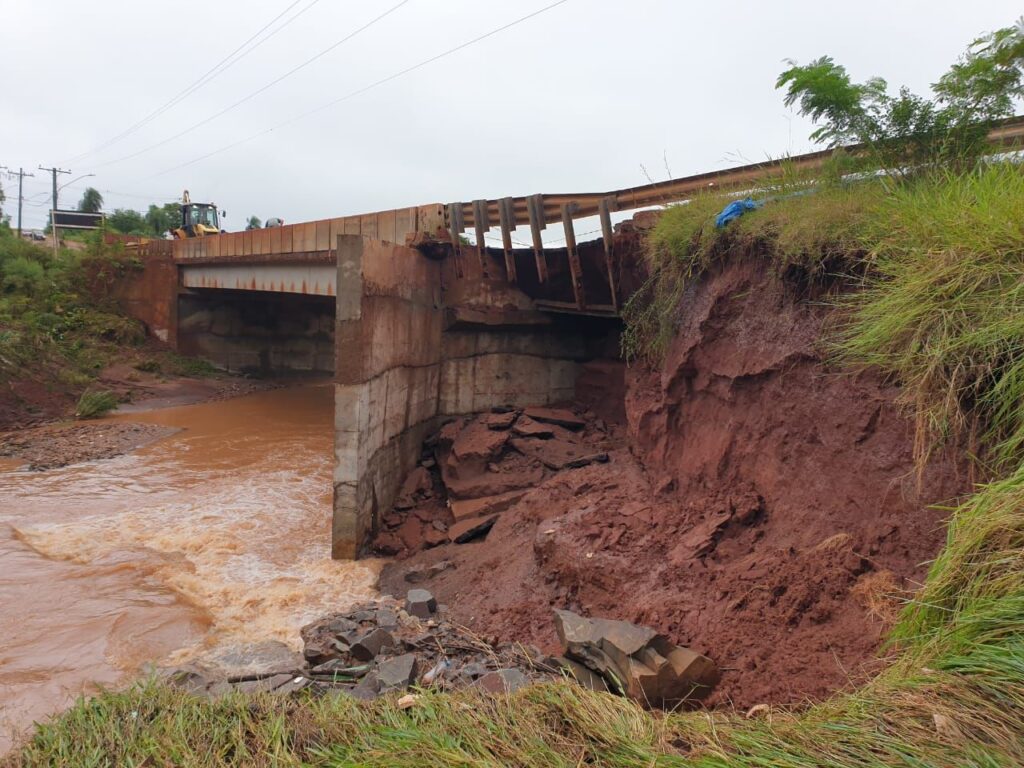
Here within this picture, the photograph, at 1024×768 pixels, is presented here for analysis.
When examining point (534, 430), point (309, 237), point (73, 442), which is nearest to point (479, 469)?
point (534, 430)

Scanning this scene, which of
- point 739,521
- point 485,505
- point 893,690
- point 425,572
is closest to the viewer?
point 893,690

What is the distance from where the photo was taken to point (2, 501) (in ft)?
37.8

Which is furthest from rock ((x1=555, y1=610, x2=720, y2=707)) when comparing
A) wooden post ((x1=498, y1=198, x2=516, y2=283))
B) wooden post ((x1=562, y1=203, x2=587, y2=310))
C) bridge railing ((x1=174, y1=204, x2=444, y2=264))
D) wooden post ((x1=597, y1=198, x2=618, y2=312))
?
bridge railing ((x1=174, y1=204, x2=444, y2=264))

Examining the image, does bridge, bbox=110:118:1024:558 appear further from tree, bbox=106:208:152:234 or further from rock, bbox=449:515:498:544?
tree, bbox=106:208:152:234

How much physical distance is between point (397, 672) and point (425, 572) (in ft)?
9.89

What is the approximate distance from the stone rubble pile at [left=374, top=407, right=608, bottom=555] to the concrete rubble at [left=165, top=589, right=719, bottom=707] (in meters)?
2.25

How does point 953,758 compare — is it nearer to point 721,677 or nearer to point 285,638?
point 721,677

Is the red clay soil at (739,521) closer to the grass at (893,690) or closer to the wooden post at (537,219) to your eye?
the grass at (893,690)

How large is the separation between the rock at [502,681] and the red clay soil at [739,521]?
1171 millimetres

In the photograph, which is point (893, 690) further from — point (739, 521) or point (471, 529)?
point (471, 529)

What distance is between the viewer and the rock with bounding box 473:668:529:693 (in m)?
4.29

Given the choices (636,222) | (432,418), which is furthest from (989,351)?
(432,418)

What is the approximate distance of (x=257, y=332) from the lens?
27281 mm

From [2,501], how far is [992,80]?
602 inches
